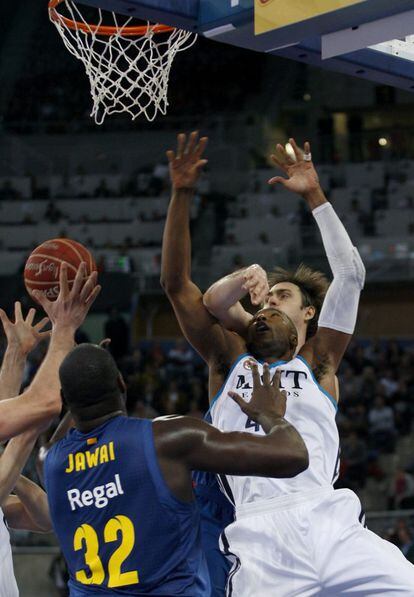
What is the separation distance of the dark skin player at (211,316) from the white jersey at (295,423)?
81 millimetres

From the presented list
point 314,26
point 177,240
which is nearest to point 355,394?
point 177,240

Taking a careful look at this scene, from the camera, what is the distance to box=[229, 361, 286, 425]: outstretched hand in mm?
3326

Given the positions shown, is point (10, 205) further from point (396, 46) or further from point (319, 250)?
point (396, 46)

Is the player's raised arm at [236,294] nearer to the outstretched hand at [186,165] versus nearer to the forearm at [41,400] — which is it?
the outstretched hand at [186,165]

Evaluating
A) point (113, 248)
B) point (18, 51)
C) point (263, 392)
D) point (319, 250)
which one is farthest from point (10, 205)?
point (263, 392)

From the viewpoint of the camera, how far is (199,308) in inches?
183

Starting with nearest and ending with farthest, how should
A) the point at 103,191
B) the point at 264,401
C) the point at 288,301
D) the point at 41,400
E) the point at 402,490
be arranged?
the point at 264,401 < the point at 41,400 < the point at 288,301 < the point at 402,490 < the point at 103,191

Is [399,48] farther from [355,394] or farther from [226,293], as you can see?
[355,394]

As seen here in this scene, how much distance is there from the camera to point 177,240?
4.53 metres

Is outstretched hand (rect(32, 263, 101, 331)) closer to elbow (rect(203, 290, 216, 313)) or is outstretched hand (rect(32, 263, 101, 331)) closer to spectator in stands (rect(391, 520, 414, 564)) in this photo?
elbow (rect(203, 290, 216, 313))

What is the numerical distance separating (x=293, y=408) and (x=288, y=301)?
78 centimetres

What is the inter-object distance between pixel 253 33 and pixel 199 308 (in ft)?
4.24

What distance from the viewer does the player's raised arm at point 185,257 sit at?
450cm

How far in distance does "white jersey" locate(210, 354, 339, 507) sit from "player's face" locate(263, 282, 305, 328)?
404 mm
